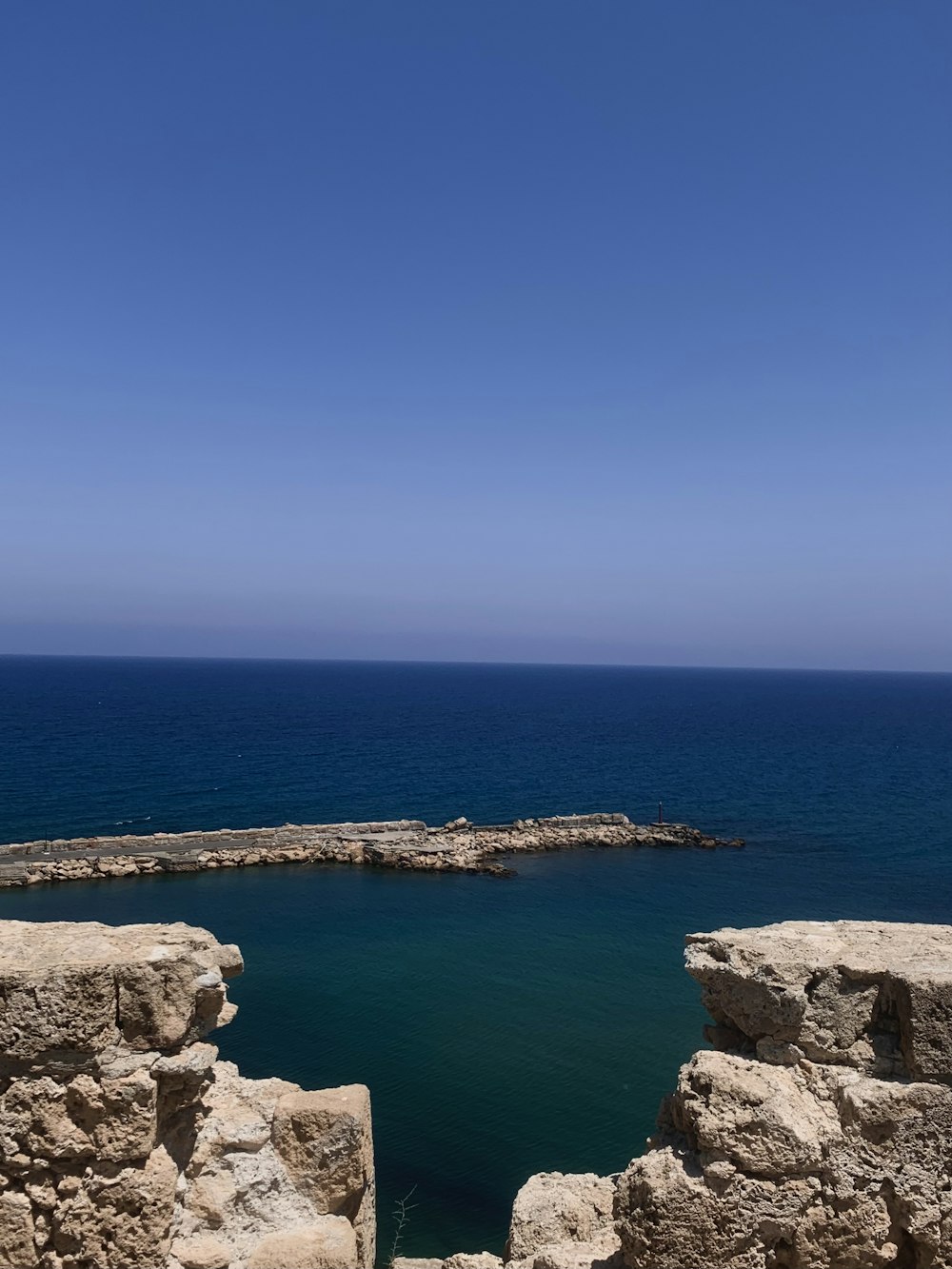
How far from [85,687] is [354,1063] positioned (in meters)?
157

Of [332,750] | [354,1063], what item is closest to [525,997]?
[354,1063]

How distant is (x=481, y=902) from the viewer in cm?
3588

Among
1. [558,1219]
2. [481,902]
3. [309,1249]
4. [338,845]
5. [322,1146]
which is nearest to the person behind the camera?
[309,1249]

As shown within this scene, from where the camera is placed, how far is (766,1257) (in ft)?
20.6

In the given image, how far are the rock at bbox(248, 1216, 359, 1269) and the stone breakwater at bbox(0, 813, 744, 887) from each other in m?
33.3

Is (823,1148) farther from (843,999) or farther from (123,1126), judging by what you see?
(123,1126)

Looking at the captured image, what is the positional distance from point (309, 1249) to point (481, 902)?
97.3ft

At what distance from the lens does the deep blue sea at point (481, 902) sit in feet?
60.0

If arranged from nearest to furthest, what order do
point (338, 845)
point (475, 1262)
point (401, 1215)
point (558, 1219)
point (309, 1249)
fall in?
point (309, 1249) → point (558, 1219) → point (475, 1262) → point (401, 1215) → point (338, 845)

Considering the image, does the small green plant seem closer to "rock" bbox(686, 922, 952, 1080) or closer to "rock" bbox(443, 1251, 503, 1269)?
"rock" bbox(443, 1251, 503, 1269)

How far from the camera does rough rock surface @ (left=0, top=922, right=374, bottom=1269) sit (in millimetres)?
6148

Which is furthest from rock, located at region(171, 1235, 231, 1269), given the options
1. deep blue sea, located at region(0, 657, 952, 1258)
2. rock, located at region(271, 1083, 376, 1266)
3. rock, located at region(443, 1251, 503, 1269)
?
deep blue sea, located at region(0, 657, 952, 1258)

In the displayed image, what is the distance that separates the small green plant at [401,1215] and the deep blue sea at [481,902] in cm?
17

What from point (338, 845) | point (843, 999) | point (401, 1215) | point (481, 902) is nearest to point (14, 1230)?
point (843, 999)
